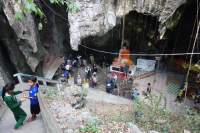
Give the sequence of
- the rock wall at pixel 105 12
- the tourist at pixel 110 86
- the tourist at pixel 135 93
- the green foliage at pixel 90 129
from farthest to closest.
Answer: the tourist at pixel 110 86 < the tourist at pixel 135 93 < the rock wall at pixel 105 12 < the green foliage at pixel 90 129

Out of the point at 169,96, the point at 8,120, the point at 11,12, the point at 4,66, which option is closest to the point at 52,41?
the point at 4,66

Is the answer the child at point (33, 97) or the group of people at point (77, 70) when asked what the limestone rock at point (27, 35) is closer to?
the group of people at point (77, 70)

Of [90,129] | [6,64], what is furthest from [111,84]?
[90,129]

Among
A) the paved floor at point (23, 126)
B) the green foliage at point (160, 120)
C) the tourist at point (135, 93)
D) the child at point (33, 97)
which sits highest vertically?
the child at point (33, 97)

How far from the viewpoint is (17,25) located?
10.9m

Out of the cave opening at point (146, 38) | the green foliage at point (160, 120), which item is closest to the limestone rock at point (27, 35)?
the cave opening at point (146, 38)

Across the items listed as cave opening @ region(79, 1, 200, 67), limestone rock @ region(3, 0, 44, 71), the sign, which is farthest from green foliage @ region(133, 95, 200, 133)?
limestone rock @ region(3, 0, 44, 71)

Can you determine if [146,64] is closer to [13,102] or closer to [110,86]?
[110,86]

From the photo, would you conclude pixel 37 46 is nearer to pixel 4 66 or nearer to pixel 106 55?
pixel 4 66

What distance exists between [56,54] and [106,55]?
2647 mm

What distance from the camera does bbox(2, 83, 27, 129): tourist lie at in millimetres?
5844

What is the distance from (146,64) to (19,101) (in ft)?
26.6

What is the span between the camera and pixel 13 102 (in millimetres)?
5977

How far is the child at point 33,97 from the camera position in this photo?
6242mm
